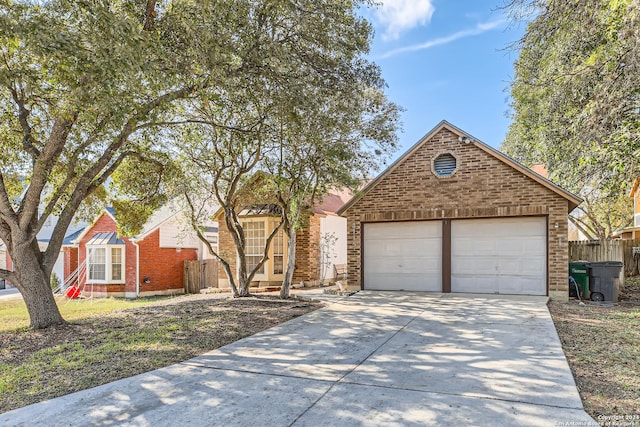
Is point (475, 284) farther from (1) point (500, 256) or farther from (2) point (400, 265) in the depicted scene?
(2) point (400, 265)

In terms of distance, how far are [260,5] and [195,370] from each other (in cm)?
657

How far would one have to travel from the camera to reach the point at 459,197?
506 inches

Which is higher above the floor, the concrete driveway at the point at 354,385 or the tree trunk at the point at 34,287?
the tree trunk at the point at 34,287

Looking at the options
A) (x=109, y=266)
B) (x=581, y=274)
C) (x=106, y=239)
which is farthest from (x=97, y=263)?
(x=581, y=274)

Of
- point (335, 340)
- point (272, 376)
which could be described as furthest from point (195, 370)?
point (335, 340)

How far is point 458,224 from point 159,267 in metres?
13.8

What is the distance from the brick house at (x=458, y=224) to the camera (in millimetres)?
11930

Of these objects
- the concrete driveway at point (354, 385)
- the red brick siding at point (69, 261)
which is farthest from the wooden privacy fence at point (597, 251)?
the red brick siding at point (69, 261)

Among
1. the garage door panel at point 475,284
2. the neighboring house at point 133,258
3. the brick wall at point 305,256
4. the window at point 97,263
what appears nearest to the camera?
the garage door panel at point 475,284

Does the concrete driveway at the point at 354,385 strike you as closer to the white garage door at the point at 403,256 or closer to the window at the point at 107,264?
the white garage door at the point at 403,256

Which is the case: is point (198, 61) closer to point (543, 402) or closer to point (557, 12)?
point (557, 12)

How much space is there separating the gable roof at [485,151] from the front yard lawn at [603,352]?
3.02m

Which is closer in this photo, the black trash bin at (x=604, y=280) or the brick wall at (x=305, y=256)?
the black trash bin at (x=604, y=280)

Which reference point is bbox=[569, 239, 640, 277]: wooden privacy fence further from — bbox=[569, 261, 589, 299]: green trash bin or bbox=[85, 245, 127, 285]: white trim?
bbox=[85, 245, 127, 285]: white trim
